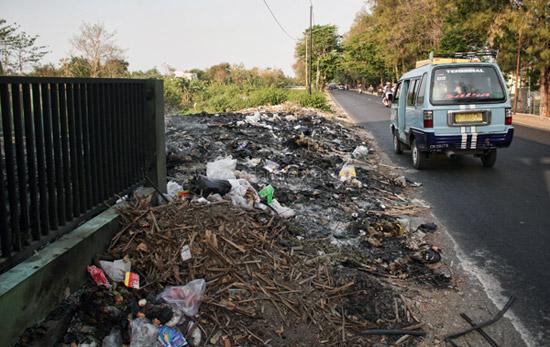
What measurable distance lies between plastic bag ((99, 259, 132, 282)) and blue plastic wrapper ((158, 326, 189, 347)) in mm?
696

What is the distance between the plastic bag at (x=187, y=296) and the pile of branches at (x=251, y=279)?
60 mm

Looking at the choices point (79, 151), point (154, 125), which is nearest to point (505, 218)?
point (154, 125)

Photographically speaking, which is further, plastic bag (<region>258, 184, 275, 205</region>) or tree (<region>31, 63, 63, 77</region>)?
tree (<region>31, 63, 63, 77</region>)

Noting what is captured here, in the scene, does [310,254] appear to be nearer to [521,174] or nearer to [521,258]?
[521,258]

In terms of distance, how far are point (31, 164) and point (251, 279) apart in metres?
1.74

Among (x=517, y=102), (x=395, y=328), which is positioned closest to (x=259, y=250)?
(x=395, y=328)

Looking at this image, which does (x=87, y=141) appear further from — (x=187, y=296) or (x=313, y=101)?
(x=313, y=101)

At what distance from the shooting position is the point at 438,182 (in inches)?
376

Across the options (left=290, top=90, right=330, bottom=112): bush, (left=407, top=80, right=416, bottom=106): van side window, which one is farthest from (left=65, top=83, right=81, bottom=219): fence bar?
(left=290, top=90, right=330, bottom=112): bush

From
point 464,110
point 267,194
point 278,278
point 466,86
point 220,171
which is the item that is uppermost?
point 466,86

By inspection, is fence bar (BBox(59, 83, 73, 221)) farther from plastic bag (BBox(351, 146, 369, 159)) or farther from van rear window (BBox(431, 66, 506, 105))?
plastic bag (BBox(351, 146, 369, 159))

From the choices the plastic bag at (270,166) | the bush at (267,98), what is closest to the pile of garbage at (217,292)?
the plastic bag at (270,166)

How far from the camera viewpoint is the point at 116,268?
12.7ft

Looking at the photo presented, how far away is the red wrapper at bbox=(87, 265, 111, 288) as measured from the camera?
3.76 m
